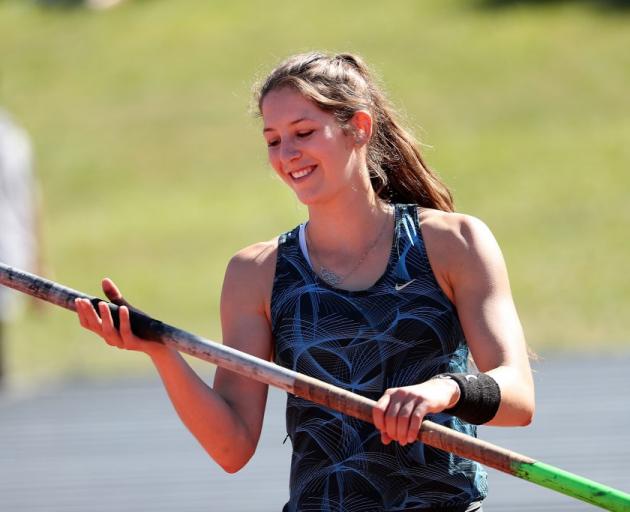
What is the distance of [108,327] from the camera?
2807mm

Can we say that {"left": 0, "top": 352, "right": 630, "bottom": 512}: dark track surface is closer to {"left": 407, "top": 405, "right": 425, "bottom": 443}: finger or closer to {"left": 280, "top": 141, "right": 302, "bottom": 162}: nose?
{"left": 280, "top": 141, "right": 302, "bottom": 162}: nose

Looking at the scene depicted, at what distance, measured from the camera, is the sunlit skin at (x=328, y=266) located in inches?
111

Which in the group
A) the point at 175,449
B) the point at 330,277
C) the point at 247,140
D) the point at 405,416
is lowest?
the point at 405,416

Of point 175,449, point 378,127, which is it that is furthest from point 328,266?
point 175,449

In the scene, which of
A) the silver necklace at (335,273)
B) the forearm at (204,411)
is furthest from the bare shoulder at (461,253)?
the forearm at (204,411)

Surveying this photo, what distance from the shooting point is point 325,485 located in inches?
111

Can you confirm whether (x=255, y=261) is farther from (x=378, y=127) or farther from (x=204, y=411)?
(x=378, y=127)

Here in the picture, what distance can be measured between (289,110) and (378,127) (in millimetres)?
317

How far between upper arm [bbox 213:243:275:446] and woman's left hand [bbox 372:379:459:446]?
17.3 inches

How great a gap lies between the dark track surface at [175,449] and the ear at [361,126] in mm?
4034

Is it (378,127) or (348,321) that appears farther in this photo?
(378,127)

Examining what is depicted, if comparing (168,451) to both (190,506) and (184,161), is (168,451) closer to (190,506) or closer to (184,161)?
(190,506)

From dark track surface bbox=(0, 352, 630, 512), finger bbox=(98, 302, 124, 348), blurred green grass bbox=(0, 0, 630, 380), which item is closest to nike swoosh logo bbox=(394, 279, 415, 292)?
finger bbox=(98, 302, 124, 348)

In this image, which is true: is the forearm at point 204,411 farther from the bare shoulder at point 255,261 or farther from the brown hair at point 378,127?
the brown hair at point 378,127
